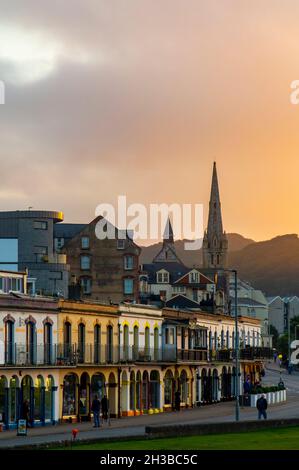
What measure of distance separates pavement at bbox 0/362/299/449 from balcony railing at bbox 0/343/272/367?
12.7ft

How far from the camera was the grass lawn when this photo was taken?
62.4 meters

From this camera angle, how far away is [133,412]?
9856cm

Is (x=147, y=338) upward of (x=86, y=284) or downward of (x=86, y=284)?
downward

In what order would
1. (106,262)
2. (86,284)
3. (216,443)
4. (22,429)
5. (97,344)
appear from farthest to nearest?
(106,262), (86,284), (97,344), (22,429), (216,443)

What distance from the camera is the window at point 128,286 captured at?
144 meters

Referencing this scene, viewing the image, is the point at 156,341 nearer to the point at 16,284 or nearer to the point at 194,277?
the point at 16,284

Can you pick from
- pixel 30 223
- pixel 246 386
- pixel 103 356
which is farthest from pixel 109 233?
pixel 103 356

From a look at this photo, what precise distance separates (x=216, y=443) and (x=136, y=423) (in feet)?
70.7

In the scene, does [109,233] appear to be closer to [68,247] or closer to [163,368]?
[68,247]

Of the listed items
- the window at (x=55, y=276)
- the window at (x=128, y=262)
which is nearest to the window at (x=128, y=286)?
the window at (x=128, y=262)

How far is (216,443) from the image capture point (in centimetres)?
6519

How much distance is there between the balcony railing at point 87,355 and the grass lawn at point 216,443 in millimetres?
15296

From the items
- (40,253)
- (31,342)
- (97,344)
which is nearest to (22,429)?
(31,342)

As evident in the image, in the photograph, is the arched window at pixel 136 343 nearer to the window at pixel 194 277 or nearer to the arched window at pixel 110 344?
the arched window at pixel 110 344
